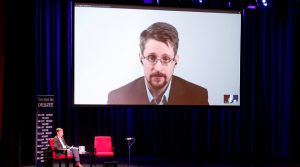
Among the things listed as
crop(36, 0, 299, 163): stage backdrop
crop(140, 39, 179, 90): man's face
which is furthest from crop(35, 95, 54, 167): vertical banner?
crop(140, 39, 179, 90): man's face

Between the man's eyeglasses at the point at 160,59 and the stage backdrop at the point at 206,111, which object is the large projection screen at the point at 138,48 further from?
the stage backdrop at the point at 206,111

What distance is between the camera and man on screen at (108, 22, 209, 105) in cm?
987

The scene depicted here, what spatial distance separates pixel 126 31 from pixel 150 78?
3.95ft

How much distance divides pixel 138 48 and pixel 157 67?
624 mm

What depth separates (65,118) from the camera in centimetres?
1071

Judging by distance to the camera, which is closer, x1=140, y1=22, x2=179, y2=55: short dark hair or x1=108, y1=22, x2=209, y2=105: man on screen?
x1=108, y1=22, x2=209, y2=105: man on screen

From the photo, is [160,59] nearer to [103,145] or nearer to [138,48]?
[138,48]

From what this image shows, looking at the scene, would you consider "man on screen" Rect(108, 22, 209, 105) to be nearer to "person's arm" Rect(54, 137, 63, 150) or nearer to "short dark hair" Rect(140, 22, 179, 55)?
"short dark hair" Rect(140, 22, 179, 55)

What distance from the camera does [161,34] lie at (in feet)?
32.7

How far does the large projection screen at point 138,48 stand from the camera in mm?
9781

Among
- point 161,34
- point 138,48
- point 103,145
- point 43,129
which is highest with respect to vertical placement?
Result: point 161,34

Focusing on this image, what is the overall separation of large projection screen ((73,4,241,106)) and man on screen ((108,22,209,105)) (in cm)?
13

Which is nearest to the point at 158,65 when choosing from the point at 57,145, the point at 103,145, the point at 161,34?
the point at 161,34

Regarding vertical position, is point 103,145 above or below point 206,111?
below
